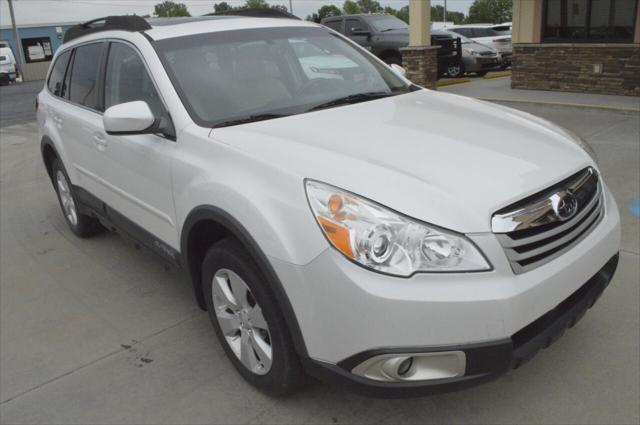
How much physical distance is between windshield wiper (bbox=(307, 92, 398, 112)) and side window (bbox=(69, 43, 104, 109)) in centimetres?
170

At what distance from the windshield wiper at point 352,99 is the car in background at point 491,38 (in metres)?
14.4

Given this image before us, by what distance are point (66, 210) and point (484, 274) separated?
14.0 feet

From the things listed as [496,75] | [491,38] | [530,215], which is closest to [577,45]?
[496,75]

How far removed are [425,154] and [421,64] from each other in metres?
10.1

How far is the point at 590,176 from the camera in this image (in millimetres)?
2646

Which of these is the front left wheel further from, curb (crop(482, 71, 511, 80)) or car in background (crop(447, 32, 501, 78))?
car in background (crop(447, 32, 501, 78))

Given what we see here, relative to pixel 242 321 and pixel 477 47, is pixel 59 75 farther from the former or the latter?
pixel 477 47

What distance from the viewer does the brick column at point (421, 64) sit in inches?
471

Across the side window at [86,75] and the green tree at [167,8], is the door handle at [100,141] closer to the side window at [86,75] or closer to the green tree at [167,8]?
the side window at [86,75]

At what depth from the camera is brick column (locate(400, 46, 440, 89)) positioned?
12.0 metres

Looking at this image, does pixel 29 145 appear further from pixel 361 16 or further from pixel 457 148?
pixel 457 148

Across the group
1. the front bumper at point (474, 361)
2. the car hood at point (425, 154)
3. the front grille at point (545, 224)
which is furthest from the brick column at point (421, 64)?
the front bumper at point (474, 361)

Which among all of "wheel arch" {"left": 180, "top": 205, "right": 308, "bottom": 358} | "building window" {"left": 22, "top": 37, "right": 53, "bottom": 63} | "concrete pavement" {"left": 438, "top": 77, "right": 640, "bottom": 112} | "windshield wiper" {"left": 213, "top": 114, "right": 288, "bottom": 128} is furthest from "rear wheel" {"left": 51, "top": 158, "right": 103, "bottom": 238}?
"building window" {"left": 22, "top": 37, "right": 53, "bottom": 63}

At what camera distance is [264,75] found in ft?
10.9
